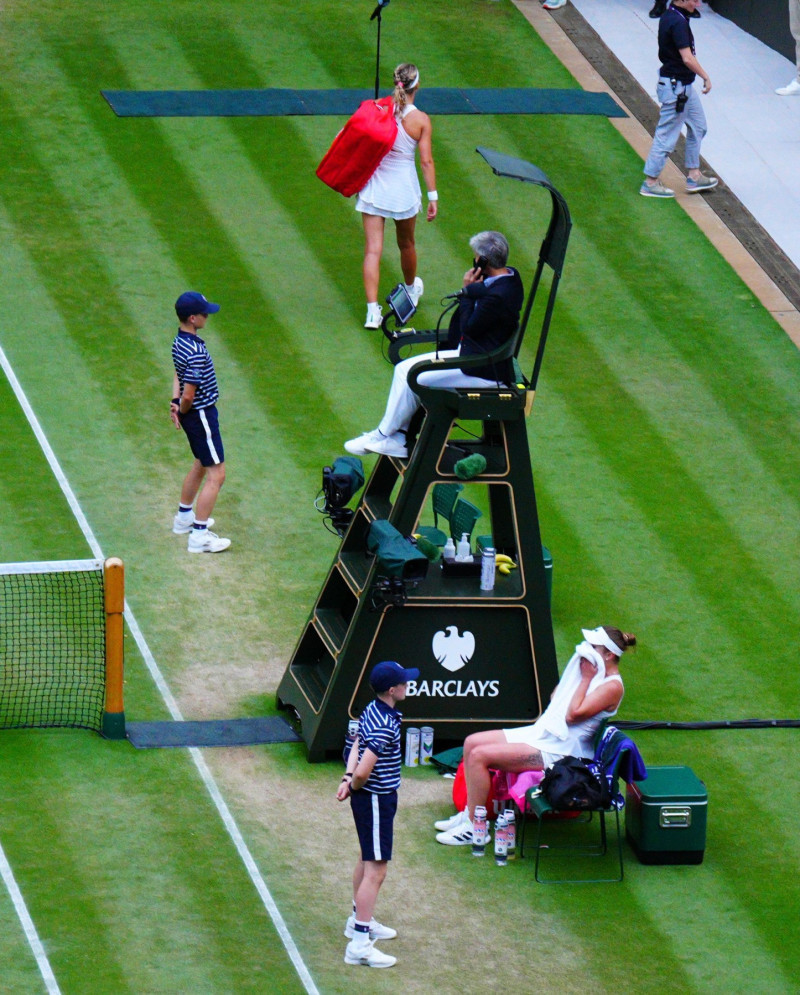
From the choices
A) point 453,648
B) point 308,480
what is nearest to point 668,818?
point 453,648

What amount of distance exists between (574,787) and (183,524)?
5.27 metres

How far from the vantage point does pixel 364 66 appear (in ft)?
78.8

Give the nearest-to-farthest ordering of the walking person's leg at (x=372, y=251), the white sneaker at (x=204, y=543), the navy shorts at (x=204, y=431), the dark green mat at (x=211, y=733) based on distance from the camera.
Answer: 1. the dark green mat at (x=211, y=733)
2. the navy shorts at (x=204, y=431)
3. the white sneaker at (x=204, y=543)
4. the walking person's leg at (x=372, y=251)

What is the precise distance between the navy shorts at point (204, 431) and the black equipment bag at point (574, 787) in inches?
182

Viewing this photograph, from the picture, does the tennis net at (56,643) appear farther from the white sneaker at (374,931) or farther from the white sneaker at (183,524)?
the white sneaker at (374,931)

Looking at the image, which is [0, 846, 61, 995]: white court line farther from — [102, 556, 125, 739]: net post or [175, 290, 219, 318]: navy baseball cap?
[175, 290, 219, 318]: navy baseball cap

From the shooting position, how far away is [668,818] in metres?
11.6

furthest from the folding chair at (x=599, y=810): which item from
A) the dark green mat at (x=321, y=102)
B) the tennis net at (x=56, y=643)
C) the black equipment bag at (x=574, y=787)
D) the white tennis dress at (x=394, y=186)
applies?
the dark green mat at (x=321, y=102)

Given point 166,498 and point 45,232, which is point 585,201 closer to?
point 45,232

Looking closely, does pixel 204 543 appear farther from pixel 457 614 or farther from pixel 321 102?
pixel 321 102

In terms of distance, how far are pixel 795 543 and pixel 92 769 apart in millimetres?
6595

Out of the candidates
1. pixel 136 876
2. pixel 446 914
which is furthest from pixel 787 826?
pixel 136 876

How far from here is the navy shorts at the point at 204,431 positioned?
14867 mm

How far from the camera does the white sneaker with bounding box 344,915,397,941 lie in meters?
10.7
